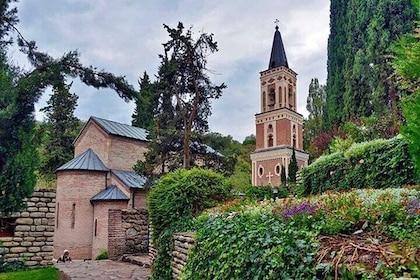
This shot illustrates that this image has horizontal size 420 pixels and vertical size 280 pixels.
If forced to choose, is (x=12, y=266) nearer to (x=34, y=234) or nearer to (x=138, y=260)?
(x=34, y=234)

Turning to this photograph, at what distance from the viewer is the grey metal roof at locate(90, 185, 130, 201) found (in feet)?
52.9

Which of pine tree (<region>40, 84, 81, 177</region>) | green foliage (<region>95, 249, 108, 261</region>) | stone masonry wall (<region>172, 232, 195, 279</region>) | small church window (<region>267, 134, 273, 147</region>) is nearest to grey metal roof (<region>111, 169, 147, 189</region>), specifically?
green foliage (<region>95, 249, 108, 261</region>)

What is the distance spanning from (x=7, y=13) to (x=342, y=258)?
26.0 ft

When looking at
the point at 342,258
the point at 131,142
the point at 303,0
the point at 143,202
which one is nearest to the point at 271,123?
the point at 131,142

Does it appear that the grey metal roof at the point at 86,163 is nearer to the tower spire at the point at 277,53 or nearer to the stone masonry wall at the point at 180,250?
the stone masonry wall at the point at 180,250

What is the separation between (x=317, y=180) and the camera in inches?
419

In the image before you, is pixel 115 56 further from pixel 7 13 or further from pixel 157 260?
pixel 157 260

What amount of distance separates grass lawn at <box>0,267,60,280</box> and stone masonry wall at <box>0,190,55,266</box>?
1.76 ft

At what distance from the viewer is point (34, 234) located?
28.7ft

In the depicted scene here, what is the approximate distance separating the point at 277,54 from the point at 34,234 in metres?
25.8

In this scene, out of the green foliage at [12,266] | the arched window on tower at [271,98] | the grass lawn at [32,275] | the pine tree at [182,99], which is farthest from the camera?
the arched window on tower at [271,98]

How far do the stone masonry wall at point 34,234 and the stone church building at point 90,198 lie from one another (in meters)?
6.34

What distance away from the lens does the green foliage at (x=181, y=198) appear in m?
7.71

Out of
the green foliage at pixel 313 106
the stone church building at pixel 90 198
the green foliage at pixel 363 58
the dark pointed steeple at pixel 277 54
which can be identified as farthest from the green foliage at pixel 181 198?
the green foliage at pixel 313 106
